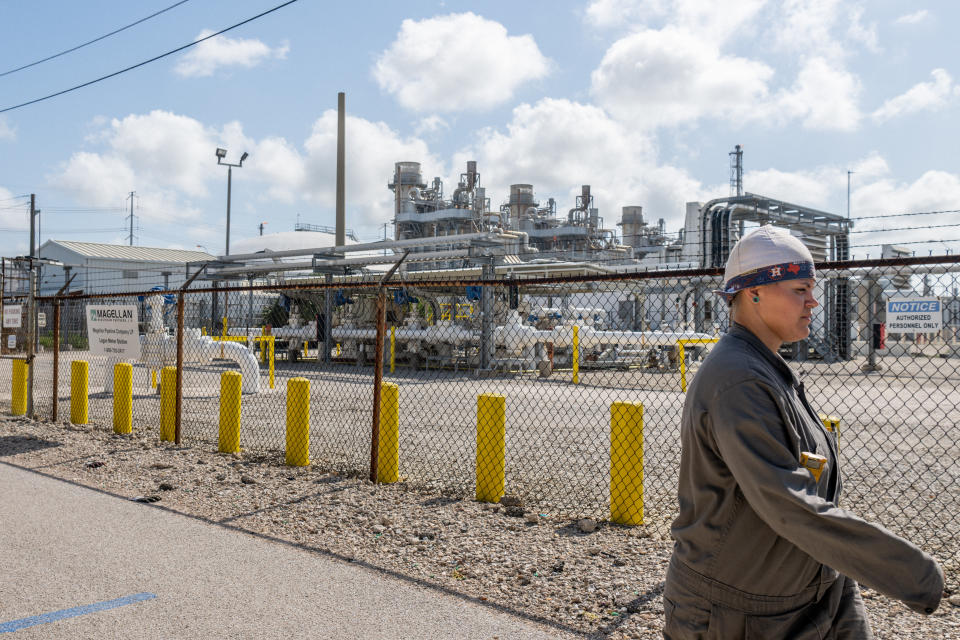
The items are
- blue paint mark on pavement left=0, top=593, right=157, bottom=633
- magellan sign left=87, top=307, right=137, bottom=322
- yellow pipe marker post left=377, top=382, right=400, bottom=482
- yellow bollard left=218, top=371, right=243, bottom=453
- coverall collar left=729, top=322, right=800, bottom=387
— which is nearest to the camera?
coverall collar left=729, top=322, right=800, bottom=387

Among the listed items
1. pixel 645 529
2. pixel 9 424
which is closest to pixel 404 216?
pixel 9 424

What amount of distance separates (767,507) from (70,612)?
3.68 meters

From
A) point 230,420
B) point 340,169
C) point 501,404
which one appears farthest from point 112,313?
point 340,169

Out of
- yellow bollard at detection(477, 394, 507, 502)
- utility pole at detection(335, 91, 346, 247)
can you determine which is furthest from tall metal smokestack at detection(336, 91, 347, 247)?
yellow bollard at detection(477, 394, 507, 502)

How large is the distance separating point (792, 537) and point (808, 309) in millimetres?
678

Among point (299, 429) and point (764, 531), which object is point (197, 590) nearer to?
point (764, 531)

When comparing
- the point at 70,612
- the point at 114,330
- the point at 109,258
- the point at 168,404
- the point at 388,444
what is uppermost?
the point at 109,258

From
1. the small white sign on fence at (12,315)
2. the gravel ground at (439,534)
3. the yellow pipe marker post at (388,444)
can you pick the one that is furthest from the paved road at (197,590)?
the small white sign on fence at (12,315)

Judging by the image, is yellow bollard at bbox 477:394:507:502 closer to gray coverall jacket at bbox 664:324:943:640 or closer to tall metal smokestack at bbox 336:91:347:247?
gray coverall jacket at bbox 664:324:943:640

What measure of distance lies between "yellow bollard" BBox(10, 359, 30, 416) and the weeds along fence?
0.14 ft

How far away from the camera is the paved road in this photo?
12.7 feet

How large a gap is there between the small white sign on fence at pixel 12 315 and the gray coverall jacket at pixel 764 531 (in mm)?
11929

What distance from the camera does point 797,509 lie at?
193 centimetres

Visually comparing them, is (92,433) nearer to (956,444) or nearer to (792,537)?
(792,537)
